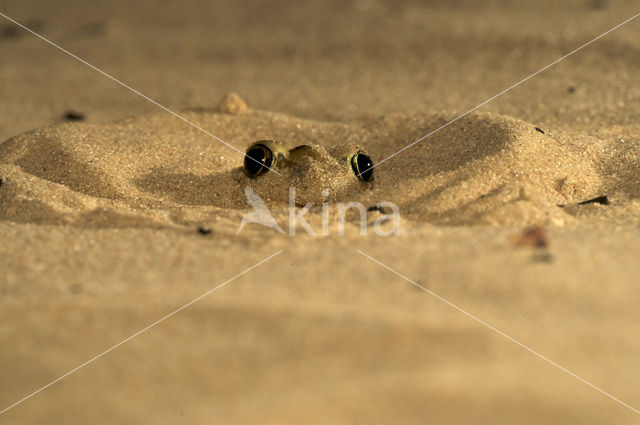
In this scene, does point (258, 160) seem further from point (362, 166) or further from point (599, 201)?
point (599, 201)

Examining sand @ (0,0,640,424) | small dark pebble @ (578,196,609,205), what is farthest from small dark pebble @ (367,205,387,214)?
small dark pebble @ (578,196,609,205)

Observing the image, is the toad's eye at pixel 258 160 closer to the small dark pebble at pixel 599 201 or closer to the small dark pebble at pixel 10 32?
the small dark pebble at pixel 599 201

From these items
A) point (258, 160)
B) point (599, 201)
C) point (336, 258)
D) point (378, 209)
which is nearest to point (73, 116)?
point (258, 160)

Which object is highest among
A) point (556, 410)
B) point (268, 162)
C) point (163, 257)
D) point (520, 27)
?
point (520, 27)

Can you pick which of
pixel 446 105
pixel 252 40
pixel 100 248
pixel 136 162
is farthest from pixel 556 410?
pixel 252 40

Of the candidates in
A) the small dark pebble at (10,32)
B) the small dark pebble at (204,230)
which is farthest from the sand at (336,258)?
the small dark pebble at (10,32)

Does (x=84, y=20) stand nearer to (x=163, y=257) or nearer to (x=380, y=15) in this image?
(x=380, y=15)
